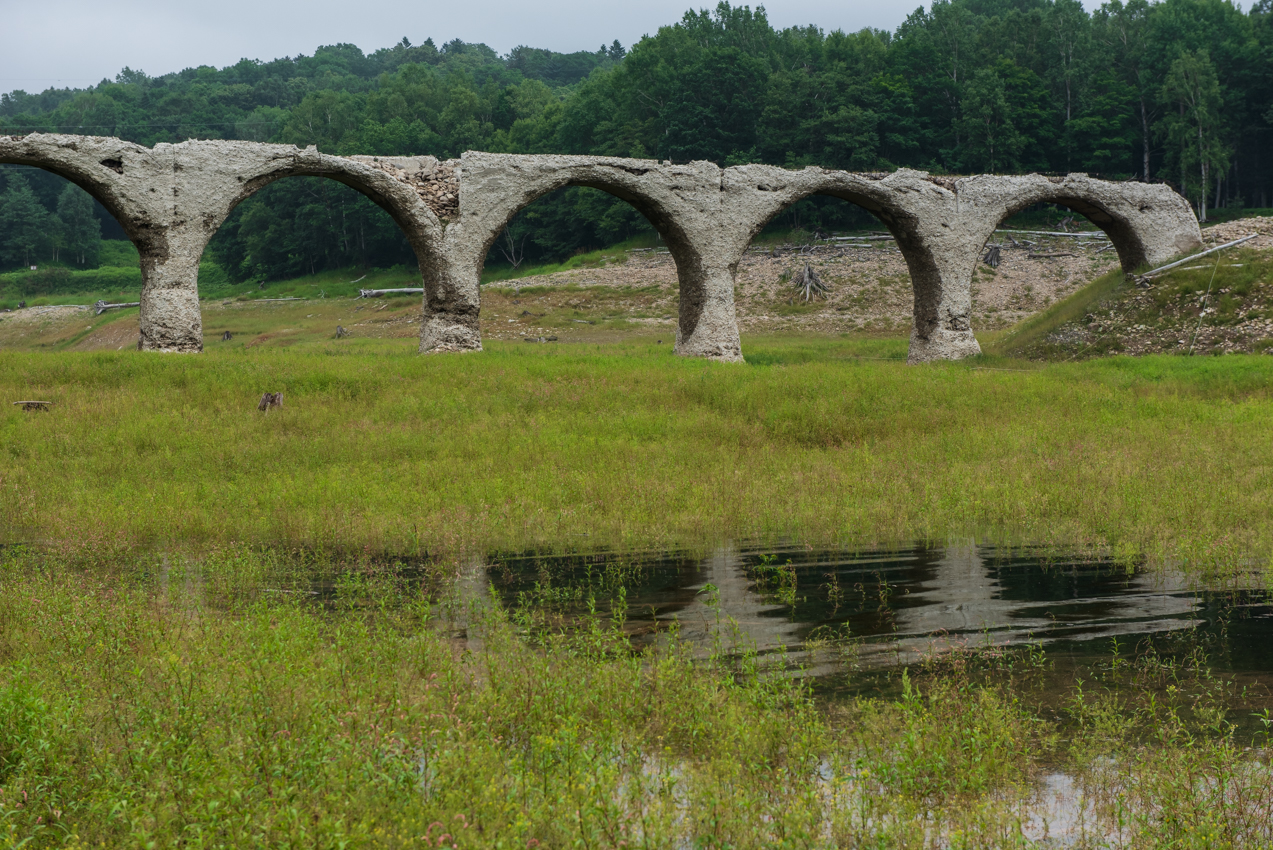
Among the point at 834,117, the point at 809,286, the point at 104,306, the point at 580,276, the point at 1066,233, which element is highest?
the point at 834,117

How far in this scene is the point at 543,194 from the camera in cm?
2177

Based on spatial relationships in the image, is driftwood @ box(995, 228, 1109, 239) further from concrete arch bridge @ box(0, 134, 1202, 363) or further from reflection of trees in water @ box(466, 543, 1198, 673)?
reflection of trees in water @ box(466, 543, 1198, 673)

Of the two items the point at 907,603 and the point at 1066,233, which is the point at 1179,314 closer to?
the point at 907,603

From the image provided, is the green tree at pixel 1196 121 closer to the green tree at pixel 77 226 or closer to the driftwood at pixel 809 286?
the driftwood at pixel 809 286

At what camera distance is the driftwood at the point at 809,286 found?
36656 millimetres

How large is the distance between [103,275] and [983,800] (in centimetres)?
6940

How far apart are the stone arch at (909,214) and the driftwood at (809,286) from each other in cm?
1268

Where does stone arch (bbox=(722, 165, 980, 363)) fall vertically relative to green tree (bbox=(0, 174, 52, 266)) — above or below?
below

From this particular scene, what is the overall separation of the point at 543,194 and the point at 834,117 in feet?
111

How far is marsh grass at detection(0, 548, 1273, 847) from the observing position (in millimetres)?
3492

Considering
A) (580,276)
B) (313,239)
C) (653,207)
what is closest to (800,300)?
(580,276)

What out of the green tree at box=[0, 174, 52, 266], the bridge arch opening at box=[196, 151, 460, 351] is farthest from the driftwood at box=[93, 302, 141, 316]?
the green tree at box=[0, 174, 52, 266]

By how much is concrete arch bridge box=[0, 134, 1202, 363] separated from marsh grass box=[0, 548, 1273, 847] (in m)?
13.9

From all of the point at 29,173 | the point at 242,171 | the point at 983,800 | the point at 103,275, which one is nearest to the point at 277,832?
the point at 983,800
